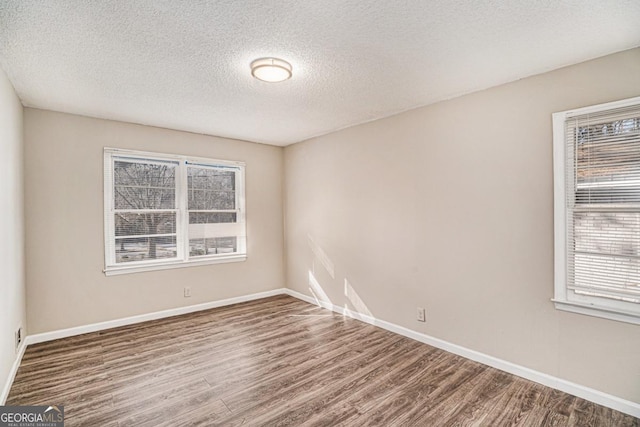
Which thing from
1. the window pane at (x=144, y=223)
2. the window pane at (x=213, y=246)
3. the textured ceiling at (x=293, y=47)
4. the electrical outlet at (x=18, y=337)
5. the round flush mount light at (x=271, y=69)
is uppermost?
the textured ceiling at (x=293, y=47)

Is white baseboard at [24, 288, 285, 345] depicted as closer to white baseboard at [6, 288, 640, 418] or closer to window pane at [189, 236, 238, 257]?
white baseboard at [6, 288, 640, 418]

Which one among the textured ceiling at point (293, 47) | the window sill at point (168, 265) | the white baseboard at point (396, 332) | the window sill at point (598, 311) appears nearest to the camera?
the textured ceiling at point (293, 47)

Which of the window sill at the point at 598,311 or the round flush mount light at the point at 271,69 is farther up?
the round flush mount light at the point at 271,69

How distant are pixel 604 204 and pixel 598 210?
0.05 meters

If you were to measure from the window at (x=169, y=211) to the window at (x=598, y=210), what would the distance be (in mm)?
3957

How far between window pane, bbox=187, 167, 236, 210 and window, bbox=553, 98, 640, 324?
399cm

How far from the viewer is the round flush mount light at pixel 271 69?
238 centimetres

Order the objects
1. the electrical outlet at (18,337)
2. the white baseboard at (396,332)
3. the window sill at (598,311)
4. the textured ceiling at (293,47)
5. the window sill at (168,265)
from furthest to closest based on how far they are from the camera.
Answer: the window sill at (168,265), the electrical outlet at (18,337), the white baseboard at (396,332), the window sill at (598,311), the textured ceiling at (293,47)

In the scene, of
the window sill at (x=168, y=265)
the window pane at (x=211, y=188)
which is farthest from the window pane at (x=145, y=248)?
the window pane at (x=211, y=188)

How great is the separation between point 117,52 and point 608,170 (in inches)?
140

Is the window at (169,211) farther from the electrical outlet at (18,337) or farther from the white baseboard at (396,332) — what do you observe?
the electrical outlet at (18,337)

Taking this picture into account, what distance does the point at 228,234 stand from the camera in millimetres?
4844

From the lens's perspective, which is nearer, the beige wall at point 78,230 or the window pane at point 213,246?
the beige wall at point 78,230

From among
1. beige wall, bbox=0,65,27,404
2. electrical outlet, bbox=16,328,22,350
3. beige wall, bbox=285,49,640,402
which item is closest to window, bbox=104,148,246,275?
beige wall, bbox=0,65,27,404
